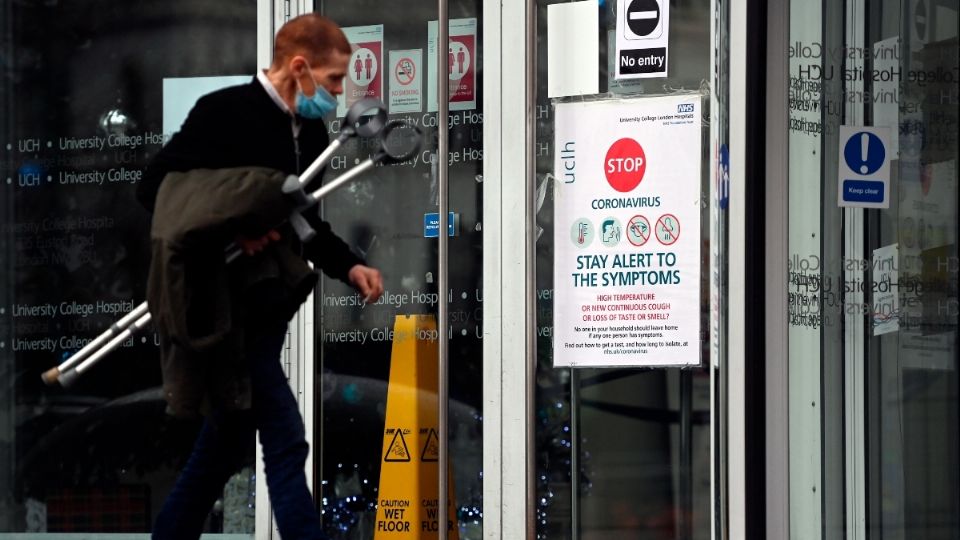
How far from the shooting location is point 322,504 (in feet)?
24.9

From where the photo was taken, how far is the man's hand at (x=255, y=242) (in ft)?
17.1

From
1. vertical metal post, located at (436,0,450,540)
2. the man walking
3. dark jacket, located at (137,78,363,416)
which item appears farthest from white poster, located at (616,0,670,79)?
dark jacket, located at (137,78,363,416)

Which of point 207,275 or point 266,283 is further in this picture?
point 266,283

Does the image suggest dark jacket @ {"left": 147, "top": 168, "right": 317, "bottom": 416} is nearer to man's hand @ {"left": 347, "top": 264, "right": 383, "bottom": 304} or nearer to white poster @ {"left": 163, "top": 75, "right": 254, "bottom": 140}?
man's hand @ {"left": 347, "top": 264, "right": 383, "bottom": 304}

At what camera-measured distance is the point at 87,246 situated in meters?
7.96

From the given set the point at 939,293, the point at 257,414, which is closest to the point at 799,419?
the point at 939,293

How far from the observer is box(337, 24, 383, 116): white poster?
764cm

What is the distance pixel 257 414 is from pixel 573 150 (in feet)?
8.20

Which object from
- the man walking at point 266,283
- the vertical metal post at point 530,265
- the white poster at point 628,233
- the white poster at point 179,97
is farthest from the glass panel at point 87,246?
the man walking at point 266,283

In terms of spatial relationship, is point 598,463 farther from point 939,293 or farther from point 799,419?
point 939,293

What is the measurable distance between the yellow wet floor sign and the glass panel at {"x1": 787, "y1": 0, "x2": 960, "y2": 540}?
5.17ft

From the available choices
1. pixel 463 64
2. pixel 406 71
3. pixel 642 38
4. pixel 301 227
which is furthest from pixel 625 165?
pixel 301 227

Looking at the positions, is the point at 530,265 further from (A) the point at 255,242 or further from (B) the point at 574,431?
(A) the point at 255,242

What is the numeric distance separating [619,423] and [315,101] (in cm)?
252
